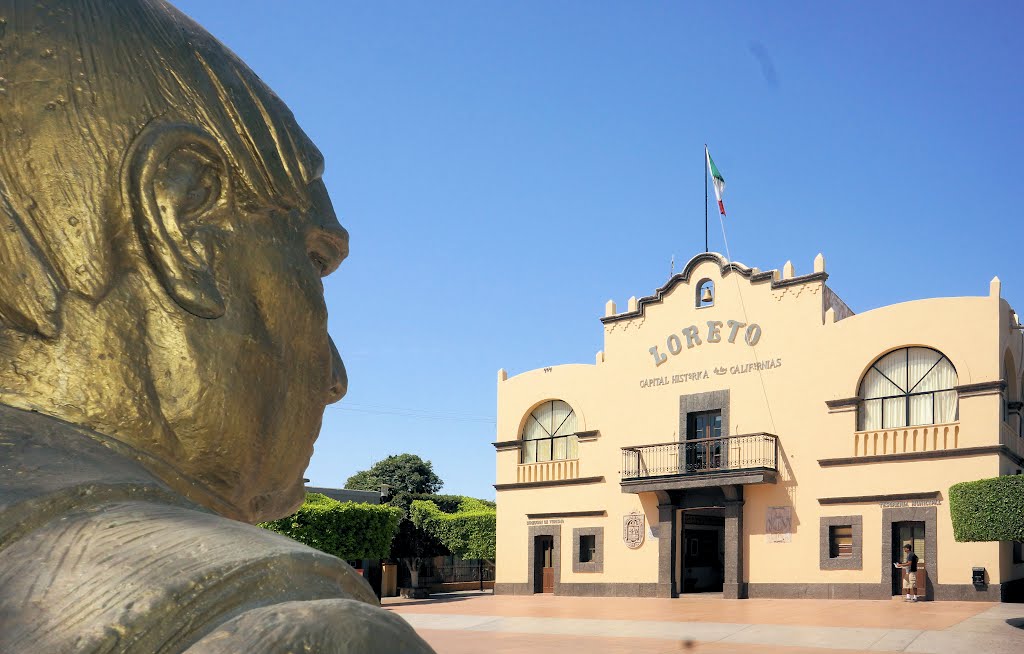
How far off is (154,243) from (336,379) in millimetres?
334

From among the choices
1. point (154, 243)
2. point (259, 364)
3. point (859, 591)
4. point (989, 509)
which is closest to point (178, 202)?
point (154, 243)

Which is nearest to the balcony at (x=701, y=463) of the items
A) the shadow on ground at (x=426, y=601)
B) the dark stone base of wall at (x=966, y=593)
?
the dark stone base of wall at (x=966, y=593)

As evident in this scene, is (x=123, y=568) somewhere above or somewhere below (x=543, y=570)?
above

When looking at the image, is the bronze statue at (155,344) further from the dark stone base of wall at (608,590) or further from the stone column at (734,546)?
the dark stone base of wall at (608,590)

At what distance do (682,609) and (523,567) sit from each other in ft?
27.7

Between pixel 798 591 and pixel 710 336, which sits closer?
pixel 798 591

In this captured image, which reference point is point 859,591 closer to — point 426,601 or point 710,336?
point 710,336

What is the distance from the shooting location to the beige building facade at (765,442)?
20531mm

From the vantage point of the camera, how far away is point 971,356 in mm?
20422

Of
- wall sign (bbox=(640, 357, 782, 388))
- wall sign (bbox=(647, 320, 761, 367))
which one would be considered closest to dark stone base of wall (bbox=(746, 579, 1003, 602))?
wall sign (bbox=(640, 357, 782, 388))

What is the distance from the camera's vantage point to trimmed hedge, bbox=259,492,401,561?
24609 millimetres

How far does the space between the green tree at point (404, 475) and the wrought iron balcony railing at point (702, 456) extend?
2505 cm

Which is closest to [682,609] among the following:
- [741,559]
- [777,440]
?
[741,559]

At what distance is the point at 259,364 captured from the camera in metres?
1.00
